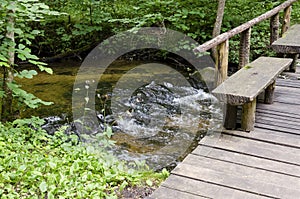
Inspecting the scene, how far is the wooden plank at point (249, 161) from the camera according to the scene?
3.01 metres

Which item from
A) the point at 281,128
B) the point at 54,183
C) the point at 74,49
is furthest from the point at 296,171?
the point at 74,49

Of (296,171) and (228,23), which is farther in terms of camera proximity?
(228,23)

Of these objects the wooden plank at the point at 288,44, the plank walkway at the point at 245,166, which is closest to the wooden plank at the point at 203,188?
the plank walkway at the point at 245,166

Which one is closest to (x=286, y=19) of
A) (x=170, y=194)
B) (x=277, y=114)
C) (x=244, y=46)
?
(x=244, y=46)

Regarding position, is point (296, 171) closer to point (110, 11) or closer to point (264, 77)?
point (264, 77)

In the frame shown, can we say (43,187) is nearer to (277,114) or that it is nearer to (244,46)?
(277,114)

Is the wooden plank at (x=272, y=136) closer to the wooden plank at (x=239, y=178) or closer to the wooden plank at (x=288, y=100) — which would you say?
the wooden plank at (x=239, y=178)

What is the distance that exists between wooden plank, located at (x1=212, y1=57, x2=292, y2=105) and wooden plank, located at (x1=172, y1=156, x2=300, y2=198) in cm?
70

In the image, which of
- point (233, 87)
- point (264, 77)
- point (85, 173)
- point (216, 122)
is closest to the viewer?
point (85, 173)

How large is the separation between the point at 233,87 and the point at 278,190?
4.27 ft

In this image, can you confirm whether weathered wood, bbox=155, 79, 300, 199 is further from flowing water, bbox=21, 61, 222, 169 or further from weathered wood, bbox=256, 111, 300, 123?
flowing water, bbox=21, 61, 222, 169

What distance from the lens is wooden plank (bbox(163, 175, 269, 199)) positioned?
263 centimetres

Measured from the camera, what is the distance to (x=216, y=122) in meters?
5.52

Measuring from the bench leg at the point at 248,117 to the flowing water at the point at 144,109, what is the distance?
1092mm
